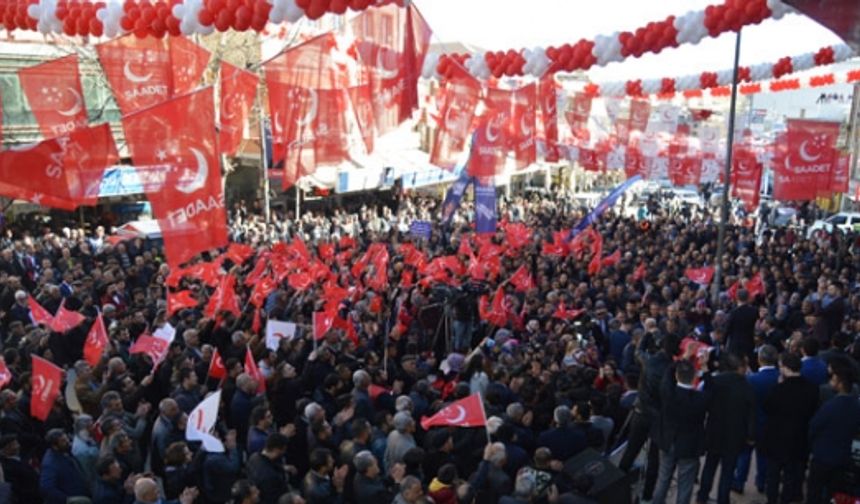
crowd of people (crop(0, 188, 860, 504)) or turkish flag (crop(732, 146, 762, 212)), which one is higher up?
turkish flag (crop(732, 146, 762, 212))

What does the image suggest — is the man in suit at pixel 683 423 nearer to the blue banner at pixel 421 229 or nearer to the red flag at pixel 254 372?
the red flag at pixel 254 372

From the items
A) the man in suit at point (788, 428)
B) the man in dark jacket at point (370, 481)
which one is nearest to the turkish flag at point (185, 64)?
the man in dark jacket at point (370, 481)

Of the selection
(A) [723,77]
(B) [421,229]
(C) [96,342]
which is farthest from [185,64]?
(A) [723,77]

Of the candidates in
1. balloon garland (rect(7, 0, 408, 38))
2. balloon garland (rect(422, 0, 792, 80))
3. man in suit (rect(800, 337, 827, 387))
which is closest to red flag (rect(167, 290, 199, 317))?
balloon garland (rect(7, 0, 408, 38))

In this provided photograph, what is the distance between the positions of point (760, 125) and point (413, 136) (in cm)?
3391

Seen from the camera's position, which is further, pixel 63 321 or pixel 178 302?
pixel 178 302

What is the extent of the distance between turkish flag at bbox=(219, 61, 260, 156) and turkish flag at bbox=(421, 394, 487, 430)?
8.49 meters

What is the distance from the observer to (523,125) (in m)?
13.9

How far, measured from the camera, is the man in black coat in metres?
6.56

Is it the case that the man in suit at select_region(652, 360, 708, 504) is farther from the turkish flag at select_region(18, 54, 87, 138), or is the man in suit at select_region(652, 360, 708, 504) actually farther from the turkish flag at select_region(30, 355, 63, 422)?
the turkish flag at select_region(18, 54, 87, 138)

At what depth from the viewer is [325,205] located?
32.5 m

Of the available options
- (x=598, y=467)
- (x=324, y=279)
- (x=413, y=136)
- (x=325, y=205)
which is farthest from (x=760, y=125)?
(x=598, y=467)

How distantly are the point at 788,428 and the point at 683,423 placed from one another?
3.33 ft

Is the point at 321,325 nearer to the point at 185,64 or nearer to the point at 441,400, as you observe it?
the point at 441,400
